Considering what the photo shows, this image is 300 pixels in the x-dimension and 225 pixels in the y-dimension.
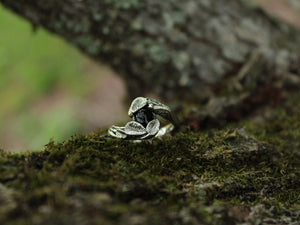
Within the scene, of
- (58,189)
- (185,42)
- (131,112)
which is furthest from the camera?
(185,42)

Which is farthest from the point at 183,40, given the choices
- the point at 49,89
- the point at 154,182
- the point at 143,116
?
the point at 49,89

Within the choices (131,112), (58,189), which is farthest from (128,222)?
(131,112)

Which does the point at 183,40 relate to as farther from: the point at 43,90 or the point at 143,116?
the point at 43,90

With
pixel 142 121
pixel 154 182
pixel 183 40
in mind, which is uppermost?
pixel 183 40

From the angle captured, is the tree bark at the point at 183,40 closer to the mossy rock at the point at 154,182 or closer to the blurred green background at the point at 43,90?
the mossy rock at the point at 154,182

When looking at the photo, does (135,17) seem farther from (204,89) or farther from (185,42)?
(204,89)

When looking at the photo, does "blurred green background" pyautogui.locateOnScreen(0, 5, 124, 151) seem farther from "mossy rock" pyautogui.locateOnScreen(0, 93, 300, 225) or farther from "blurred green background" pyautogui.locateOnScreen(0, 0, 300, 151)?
"mossy rock" pyautogui.locateOnScreen(0, 93, 300, 225)

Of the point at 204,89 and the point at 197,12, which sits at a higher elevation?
the point at 197,12
